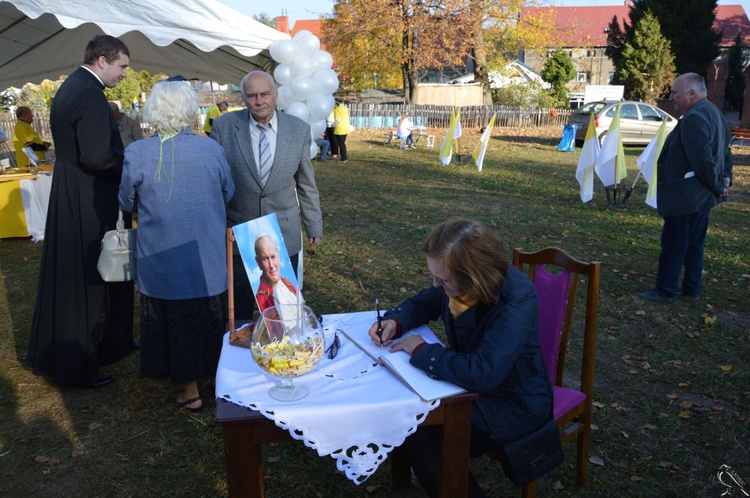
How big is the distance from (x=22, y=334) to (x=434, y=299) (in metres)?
3.95

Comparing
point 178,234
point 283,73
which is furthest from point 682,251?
point 283,73

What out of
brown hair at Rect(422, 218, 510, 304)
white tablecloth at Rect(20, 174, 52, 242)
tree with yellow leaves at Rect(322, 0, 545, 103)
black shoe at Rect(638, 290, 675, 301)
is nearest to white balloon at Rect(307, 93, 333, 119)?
white tablecloth at Rect(20, 174, 52, 242)

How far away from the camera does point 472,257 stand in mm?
2070

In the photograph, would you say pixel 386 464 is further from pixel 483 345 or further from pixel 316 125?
pixel 316 125

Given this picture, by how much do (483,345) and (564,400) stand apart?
882 mm

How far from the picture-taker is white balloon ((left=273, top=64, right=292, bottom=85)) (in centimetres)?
699

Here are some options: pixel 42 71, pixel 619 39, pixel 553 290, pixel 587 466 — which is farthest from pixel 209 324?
pixel 619 39

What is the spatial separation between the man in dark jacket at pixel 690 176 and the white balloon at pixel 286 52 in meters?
3.99

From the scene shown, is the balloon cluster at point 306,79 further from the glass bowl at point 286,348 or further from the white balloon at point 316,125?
the glass bowl at point 286,348

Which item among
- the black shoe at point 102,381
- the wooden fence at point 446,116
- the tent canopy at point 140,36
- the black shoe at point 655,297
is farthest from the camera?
the wooden fence at point 446,116

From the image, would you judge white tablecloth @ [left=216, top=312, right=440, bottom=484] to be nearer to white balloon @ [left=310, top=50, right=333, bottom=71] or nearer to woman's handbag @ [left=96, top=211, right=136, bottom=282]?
woman's handbag @ [left=96, top=211, right=136, bottom=282]

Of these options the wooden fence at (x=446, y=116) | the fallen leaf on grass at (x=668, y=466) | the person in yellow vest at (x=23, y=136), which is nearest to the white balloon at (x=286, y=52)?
the person in yellow vest at (x=23, y=136)

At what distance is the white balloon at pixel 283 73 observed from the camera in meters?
6.99

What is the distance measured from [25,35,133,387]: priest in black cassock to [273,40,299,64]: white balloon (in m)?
Answer: 2.88
